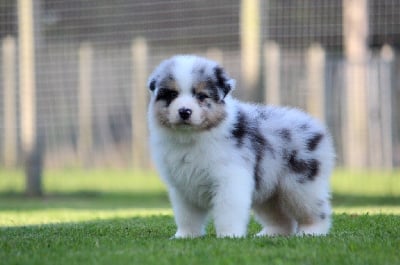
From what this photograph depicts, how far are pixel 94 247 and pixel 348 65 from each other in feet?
32.8

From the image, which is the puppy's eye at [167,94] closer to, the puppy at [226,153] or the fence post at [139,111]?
the puppy at [226,153]

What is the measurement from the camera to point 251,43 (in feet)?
49.3

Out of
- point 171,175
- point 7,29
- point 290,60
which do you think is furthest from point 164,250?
point 7,29

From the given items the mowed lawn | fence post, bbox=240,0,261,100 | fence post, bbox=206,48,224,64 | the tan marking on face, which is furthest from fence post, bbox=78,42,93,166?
the tan marking on face

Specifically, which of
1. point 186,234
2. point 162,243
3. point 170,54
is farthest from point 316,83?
point 162,243

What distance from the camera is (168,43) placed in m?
16.1

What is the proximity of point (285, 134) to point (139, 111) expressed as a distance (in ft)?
29.6

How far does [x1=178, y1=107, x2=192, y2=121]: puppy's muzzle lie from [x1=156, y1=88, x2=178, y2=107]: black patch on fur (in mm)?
198

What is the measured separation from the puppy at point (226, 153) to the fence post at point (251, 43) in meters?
7.11

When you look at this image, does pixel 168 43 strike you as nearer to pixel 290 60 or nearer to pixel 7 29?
pixel 290 60

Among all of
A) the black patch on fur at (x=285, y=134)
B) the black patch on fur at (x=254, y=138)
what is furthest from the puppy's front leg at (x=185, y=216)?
the black patch on fur at (x=285, y=134)

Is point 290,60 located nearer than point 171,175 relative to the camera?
No

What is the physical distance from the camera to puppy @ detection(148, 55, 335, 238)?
23.0 feet

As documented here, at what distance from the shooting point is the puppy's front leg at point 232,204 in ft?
22.8
